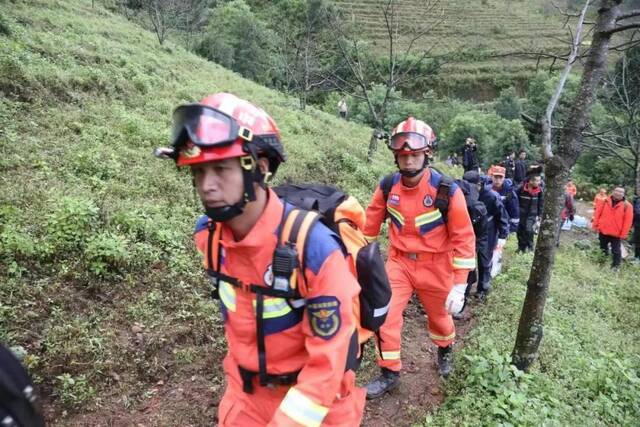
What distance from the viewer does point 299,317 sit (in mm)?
2262

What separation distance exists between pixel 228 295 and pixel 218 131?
83cm

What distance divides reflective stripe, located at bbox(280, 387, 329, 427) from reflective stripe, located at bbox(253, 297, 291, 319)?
1.16ft

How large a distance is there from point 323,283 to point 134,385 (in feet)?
10.6

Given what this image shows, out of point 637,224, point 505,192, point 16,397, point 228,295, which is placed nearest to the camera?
point 16,397

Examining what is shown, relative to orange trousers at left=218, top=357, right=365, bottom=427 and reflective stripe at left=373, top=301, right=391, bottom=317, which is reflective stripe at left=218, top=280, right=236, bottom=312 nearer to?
orange trousers at left=218, top=357, right=365, bottom=427

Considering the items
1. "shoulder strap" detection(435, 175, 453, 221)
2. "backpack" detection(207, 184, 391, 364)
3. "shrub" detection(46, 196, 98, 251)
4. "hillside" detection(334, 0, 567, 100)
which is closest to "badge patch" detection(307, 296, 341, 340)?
"backpack" detection(207, 184, 391, 364)

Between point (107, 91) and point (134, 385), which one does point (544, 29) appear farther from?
point (134, 385)

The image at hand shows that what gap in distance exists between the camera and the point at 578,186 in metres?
25.2

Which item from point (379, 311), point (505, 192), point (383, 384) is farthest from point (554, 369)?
point (505, 192)

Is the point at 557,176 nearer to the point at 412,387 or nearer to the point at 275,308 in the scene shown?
the point at 412,387

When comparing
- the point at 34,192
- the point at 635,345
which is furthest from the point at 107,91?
the point at 635,345

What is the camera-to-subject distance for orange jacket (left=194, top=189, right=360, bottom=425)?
6.80 ft

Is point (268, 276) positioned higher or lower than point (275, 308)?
higher

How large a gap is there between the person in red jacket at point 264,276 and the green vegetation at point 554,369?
2412mm
